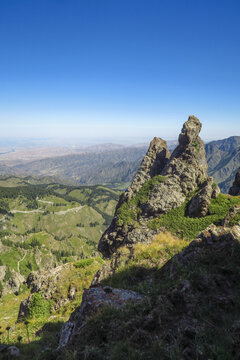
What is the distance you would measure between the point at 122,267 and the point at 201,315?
909 centimetres

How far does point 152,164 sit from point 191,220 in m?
24.2

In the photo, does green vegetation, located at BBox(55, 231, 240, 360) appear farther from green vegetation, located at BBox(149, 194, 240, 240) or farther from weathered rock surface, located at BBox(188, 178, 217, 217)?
weathered rock surface, located at BBox(188, 178, 217, 217)

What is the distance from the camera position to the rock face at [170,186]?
32725 mm

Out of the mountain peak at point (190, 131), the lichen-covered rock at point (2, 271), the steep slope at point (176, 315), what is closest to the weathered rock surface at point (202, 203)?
the mountain peak at point (190, 131)

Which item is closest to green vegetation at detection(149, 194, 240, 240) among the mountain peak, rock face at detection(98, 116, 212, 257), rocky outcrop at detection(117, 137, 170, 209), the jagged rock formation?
rock face at detection(98, 116, 212, 257)

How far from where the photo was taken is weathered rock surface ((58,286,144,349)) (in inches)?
338

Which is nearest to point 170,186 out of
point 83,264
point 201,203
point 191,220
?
point 201,203

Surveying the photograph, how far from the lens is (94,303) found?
9.29 metres

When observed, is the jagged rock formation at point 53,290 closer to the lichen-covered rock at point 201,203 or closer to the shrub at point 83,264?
the shrub at point 83,264

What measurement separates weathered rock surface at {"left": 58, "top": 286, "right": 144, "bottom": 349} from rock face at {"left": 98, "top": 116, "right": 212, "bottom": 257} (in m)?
18.3

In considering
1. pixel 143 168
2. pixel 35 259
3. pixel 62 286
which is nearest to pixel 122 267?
pixel 62 286

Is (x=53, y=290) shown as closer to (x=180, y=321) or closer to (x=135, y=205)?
(x=180, y=321)

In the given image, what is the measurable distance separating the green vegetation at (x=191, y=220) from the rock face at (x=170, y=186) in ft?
4.80

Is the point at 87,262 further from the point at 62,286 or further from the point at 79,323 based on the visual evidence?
the point at 79,323
